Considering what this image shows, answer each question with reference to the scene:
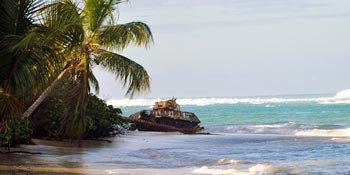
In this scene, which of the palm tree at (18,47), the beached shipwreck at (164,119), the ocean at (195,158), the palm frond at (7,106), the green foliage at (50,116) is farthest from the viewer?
the beached shipwreck at (164,119)

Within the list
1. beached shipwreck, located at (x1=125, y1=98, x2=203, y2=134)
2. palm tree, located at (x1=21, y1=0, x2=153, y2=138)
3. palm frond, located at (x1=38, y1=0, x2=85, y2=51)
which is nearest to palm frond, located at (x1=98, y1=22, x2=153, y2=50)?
palm tree, located at (x1=21, y1=0, x2=153, y2=138)

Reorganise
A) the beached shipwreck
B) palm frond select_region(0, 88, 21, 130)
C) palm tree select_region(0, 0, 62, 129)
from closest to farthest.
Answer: palm tree select_region(0, 0, 62, 129)
palm frond select_region(0, 88, 21, 130)
the beached shipwreck

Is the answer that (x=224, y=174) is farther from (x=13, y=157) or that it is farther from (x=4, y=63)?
(x=4, y=63)

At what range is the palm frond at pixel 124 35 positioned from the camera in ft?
64.8

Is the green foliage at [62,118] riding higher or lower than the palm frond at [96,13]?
lower

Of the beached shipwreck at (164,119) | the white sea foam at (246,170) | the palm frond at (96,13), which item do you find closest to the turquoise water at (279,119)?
the beached shipwreck at (164,119)

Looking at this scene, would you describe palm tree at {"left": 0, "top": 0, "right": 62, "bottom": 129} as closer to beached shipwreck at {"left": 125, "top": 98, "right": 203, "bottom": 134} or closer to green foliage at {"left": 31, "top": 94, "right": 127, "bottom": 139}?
green foliage at {"left": 31, "top": 94, "right": 127, "bottom": 139}

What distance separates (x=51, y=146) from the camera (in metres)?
22.0

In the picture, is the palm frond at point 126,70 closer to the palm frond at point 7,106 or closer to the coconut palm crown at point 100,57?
the coconut palm crown at point 100,57

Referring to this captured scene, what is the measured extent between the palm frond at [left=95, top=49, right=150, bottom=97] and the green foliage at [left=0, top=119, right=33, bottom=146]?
274 cm

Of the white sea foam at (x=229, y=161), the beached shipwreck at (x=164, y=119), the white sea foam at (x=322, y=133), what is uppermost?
the beached shipwreck at (x=164, y=119)

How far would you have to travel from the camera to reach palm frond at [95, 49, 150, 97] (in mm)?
19500

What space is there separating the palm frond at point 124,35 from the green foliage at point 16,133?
10.5 feet

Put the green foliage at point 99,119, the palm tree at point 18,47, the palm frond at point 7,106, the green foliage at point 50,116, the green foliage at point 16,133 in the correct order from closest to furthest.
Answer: the palm tree at point 18,47 → the palm frond at point 7,106 → the green foliage at point 16,133 → the green foliage at point 50,116 → the green foliage at point 99,119
